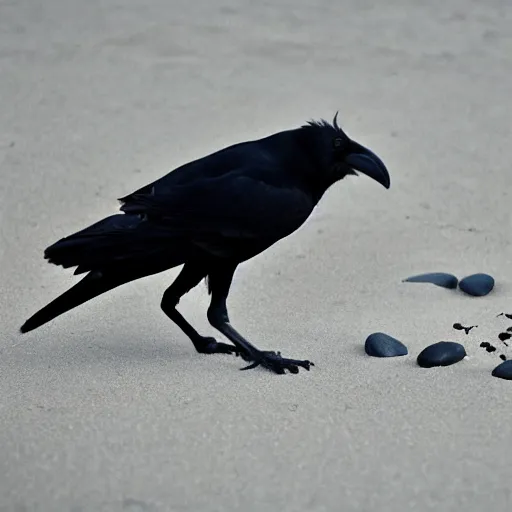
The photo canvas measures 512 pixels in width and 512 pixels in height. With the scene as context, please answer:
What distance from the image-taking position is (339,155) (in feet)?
11.1

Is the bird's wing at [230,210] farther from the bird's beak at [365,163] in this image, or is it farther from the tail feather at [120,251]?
the bird's beak at [365,163]

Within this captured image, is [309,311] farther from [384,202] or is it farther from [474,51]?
[474,51]

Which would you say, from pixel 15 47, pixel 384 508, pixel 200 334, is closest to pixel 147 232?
pixel 200 334

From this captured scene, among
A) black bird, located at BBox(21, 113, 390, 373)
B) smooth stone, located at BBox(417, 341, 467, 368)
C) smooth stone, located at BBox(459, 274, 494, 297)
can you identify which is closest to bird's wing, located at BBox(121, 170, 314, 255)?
black bird, located at BBox(21, 113, 390, 373)

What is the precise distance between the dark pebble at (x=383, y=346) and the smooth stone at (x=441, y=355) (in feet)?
0.33

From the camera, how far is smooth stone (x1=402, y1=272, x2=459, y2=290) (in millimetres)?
4211

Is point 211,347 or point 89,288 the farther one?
point 211,347

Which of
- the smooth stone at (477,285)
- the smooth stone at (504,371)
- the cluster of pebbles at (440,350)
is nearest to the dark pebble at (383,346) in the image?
the cluster of pebbles at (440,350)

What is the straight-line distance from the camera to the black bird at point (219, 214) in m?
3.29

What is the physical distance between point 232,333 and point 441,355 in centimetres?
63

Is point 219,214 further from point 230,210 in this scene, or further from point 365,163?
point 365,163

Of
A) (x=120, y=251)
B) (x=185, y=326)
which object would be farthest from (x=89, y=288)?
(x=185, y=326)

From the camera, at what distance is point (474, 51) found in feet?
23.2

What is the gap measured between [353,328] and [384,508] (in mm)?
1232
